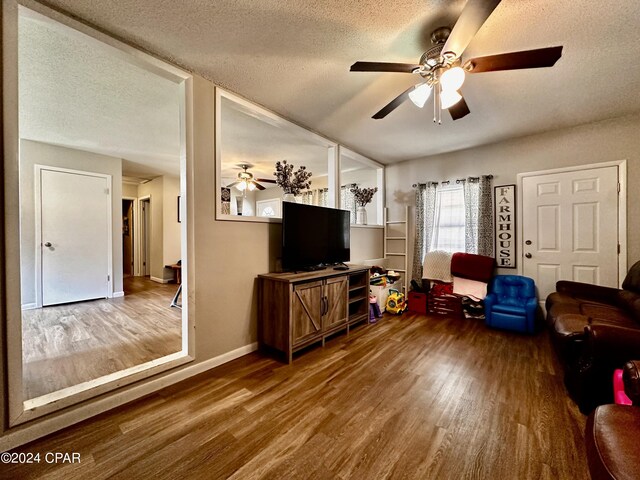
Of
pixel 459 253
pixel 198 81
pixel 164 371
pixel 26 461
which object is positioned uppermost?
pixel 198 81

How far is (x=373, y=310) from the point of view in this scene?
3.65 m

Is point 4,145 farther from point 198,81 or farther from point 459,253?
point 459,253

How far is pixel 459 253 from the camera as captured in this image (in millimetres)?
3869

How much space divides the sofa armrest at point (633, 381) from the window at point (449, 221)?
3064 millimetres

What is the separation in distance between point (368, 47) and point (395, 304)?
3266 mm

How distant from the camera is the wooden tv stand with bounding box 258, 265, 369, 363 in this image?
2.38 meters

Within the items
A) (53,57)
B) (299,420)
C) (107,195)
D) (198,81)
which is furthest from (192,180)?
(107,195)

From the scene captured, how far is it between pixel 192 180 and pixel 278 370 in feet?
5.93

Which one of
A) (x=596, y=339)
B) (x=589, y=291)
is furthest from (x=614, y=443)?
(x=589, y=291)

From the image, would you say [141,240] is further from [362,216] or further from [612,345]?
[612,345]

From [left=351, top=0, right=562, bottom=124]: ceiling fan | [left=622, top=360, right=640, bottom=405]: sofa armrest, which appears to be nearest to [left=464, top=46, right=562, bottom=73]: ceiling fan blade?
[left=351, top=0, right=562, bottom=124]: ceiling fan

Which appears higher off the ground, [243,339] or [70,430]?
[243,339]

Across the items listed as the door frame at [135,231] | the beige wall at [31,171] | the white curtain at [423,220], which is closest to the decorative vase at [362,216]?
the white curtain at [423,220]

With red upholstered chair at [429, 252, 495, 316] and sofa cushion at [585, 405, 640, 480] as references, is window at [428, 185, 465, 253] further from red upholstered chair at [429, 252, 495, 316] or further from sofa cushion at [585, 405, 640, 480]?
sofa cushion at [585, 405, 640, 480]
